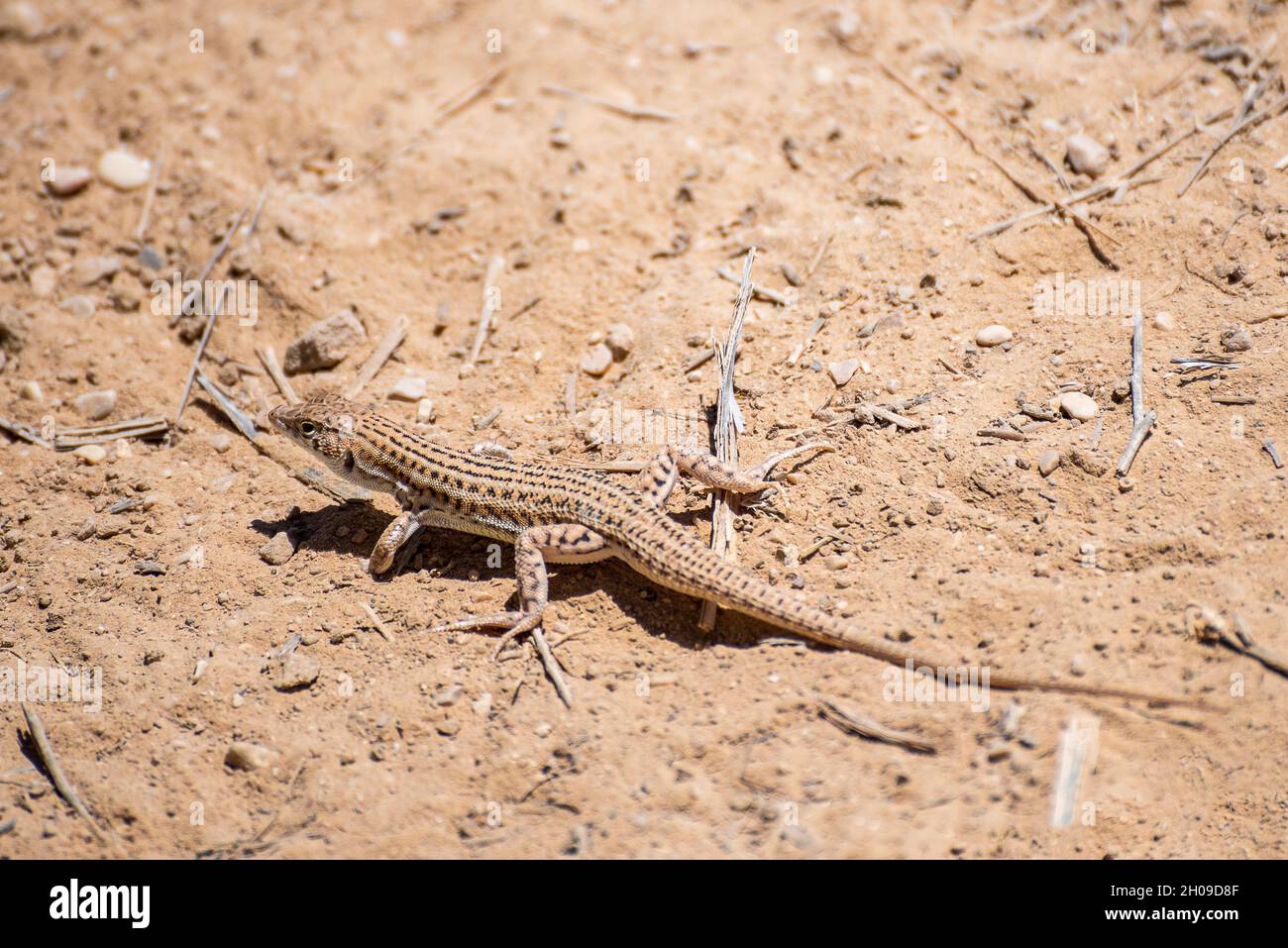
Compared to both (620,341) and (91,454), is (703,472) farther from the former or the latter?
(91,454)

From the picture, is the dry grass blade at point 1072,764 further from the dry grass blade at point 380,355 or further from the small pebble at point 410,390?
the dry grass blade at point 380,355

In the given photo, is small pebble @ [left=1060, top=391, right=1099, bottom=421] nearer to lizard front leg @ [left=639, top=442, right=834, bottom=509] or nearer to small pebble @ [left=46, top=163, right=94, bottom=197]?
lizard front leg @ [left=639, top=442, right=834, bottom=509]

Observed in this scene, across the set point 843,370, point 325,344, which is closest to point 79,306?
point 325,344

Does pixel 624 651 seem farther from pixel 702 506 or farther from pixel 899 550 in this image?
pixel 899 550

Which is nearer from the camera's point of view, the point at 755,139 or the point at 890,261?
the point at 890,261

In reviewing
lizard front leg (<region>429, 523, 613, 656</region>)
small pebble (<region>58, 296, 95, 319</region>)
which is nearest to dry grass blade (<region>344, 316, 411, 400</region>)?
lizard front leg (<region>429, 523, 613, 656</region>)
